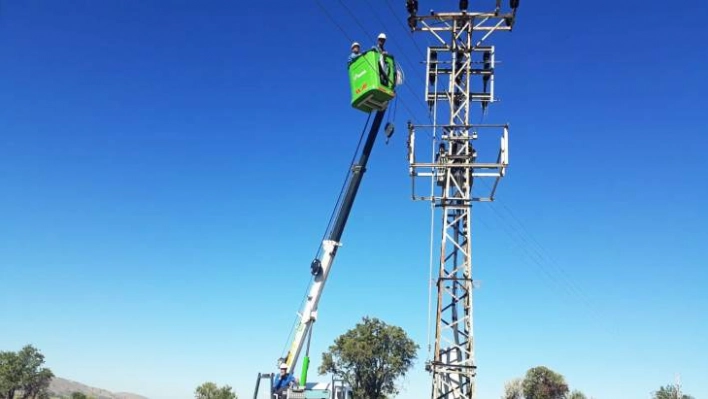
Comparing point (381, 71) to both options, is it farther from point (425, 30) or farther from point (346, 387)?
point (346, 387)

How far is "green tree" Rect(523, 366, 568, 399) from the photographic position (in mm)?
79500

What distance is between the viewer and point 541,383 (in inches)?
3164

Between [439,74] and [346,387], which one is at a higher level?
[439,74]

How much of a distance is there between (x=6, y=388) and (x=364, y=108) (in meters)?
115

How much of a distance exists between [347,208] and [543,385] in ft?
230

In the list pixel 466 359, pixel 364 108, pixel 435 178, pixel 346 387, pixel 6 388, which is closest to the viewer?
pixel 466 359

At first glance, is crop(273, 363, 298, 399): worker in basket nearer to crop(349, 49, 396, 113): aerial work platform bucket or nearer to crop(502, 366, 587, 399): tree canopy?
crop(349, 49, 396, 113): aerial work platform bucket

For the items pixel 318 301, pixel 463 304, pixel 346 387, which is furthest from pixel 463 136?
pixel 346 387

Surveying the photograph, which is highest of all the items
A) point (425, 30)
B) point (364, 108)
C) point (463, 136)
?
point (425, 30)

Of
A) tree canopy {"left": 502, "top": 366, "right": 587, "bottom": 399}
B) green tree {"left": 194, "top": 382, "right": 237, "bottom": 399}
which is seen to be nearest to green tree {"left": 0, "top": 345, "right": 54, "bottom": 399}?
green tree {"left": 194, "top": 382, "right": 237, "bottom": 399}

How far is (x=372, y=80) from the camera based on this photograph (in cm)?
1902

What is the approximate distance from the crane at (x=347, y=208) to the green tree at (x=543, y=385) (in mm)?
67019

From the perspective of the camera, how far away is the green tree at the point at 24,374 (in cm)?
10294

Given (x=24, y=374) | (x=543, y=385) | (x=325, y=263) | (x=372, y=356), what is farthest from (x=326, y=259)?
(x=24, y=374)
